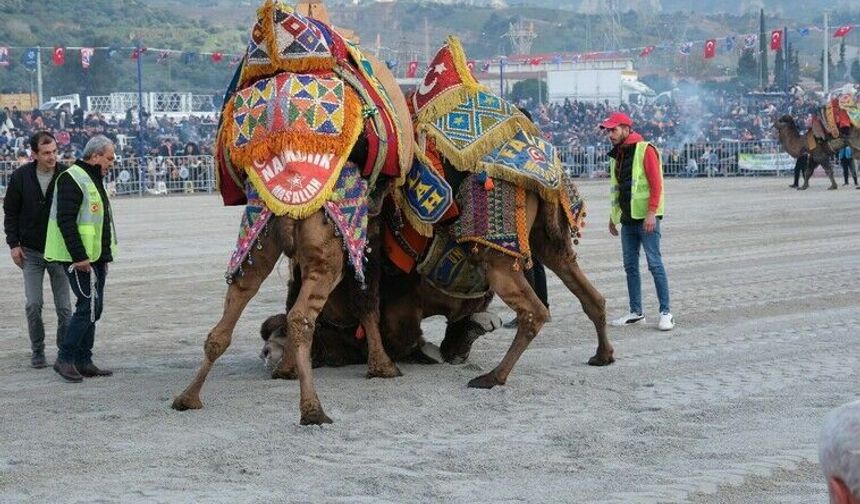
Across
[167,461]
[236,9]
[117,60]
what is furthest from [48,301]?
[236,9]

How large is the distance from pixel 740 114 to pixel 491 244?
48.1 m

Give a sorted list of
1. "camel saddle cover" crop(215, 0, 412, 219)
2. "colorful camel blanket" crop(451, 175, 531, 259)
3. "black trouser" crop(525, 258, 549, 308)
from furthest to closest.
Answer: "black trouser" crop(525, 258, 549, 308) → "colorful camel blanket" crop(451, 175, 531, 259) → "camel saddle cover" crop(215, 0, 412, 219)

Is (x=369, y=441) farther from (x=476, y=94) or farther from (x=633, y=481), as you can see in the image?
(x=476, y=94)

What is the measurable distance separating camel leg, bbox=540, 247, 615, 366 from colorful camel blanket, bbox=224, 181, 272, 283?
246 cm

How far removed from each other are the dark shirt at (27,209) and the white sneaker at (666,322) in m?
4.75

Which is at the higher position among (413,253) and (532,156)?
(532,156)

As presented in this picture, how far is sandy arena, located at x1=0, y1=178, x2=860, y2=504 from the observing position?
250 inches

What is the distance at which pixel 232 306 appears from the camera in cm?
799

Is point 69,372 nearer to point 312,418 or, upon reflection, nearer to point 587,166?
point 312,418

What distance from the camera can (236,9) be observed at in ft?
472

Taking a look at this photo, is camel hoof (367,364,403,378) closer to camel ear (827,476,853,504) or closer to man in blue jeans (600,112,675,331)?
man in blue jeans (600,112,675,331)

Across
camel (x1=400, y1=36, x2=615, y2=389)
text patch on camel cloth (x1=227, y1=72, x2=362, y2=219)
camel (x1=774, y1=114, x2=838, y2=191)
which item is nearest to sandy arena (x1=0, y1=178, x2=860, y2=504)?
camel (x1=400, y1=36, x2=615, y2=389)

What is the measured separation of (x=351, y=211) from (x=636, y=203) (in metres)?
3.91

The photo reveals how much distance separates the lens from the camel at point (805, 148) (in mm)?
30172
